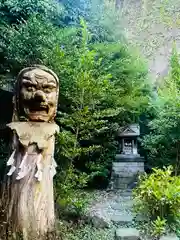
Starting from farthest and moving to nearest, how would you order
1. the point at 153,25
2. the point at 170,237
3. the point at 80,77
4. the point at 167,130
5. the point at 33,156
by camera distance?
1. the point at 153,25
2. the point at 167,130
3. the point at 80,77
4. the point at 170,237
5. the point at 33,156

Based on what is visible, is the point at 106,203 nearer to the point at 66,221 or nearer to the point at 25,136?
the point at 66,221

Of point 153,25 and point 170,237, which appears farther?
point 153,25

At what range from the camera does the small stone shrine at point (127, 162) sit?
17.4ft

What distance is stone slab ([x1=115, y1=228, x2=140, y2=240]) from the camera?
10.1 ft

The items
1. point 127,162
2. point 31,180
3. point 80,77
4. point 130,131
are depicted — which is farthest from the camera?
point 130,131

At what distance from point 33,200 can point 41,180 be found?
7.4 inches

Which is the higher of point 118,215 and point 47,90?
point 47,90

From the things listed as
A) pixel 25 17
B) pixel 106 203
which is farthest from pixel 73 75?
pixel 25 17

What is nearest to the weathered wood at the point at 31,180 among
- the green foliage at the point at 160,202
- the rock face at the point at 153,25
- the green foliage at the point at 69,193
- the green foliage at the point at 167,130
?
the green foliage at the point at 69,193

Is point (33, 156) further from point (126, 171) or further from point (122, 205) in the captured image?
point (126, 171)

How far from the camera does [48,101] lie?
10.0 ft

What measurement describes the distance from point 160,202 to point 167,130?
2084 millimetres

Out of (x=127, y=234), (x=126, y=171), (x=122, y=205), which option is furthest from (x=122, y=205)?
(x=127, y=234)

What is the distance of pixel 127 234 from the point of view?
10.2 feet
